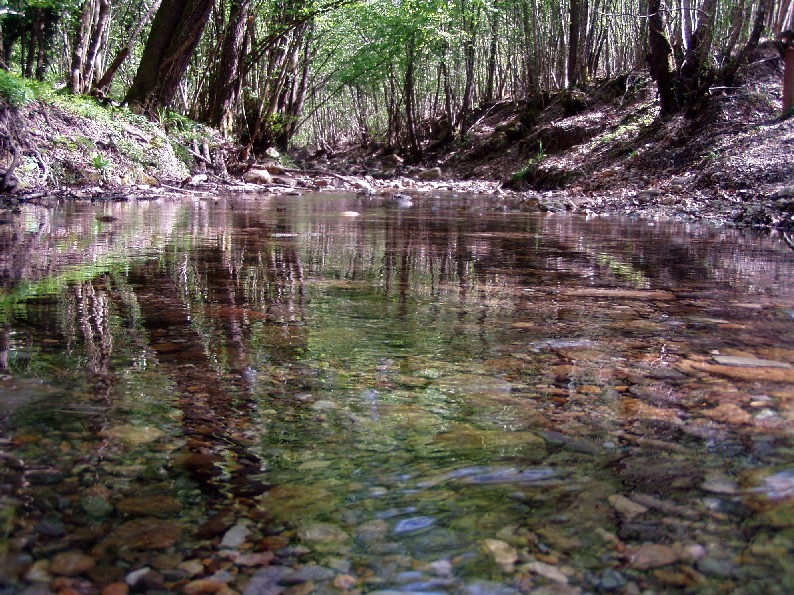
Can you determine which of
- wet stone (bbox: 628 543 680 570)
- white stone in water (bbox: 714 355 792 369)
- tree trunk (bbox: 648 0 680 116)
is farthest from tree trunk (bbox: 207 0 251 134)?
wet stone (bbox: 628 543 680 570)

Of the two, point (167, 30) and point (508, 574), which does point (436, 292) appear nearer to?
point (508, 574)

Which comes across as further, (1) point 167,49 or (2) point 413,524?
(1) point 167,49

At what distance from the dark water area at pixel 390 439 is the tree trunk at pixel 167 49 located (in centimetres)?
1245

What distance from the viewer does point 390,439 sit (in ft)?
4.27

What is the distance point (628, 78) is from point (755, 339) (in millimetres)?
19927

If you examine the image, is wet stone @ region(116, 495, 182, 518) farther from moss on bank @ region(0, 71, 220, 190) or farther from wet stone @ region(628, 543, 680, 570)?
moss on bank @ region(0, 71, 220, 190)

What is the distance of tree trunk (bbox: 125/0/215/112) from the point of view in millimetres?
13844

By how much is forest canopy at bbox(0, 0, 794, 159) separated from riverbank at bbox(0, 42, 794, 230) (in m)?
0.88

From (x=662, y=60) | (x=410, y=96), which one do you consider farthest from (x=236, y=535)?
(x=410, y=96)

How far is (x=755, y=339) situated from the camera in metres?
2.07

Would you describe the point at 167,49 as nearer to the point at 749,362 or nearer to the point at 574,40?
the point at 574,40

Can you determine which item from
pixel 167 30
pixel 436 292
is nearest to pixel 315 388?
pixel 436 292

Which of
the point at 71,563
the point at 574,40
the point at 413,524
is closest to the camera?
the point at 71,563

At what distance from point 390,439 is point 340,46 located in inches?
1352
